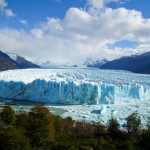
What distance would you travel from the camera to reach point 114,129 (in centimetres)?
2552

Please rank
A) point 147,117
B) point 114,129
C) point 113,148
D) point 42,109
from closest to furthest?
point 113,148 < point 42,109 < point 114,129 < point 147,117

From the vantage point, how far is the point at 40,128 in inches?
890

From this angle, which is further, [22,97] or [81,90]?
[22,97]

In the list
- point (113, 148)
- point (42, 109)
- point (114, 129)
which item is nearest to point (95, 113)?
point (114, 129)

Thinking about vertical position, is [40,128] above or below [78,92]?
below

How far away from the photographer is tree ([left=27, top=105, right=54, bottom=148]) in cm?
2170

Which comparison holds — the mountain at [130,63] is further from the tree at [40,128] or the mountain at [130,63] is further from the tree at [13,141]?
the tree at [13,141]

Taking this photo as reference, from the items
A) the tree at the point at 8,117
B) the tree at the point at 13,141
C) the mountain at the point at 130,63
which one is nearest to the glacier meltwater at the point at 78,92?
the tree at the point at 8,117

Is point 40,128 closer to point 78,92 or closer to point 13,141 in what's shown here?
point 13,141

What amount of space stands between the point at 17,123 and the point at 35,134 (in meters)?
5.34

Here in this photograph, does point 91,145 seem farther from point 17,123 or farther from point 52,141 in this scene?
point 17,123

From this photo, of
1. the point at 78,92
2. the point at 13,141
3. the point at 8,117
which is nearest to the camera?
the point at 13,141

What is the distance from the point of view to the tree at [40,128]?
2170 centimetres

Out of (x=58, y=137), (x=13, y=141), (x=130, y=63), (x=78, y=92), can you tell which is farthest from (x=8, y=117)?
(x=130, y=63)
